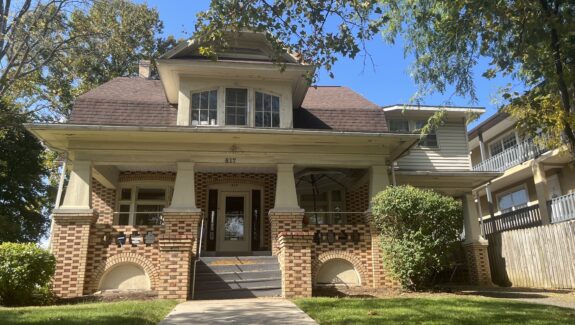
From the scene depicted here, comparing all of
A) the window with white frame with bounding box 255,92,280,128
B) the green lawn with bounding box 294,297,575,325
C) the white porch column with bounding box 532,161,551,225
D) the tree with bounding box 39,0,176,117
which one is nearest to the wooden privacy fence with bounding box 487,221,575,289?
the white porch column with bounding box 532,161,551,225

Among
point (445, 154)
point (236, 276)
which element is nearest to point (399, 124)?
point (445, 154)

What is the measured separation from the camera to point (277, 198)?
11773 mm

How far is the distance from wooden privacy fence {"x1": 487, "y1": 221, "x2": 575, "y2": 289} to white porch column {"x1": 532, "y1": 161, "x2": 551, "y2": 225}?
2.72 metres

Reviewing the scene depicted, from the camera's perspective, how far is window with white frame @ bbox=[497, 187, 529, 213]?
826 inches

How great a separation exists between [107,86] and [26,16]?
21.1ft

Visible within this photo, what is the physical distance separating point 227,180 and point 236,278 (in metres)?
4.41

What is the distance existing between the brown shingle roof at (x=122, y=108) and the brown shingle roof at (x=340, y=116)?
3802 millimetres

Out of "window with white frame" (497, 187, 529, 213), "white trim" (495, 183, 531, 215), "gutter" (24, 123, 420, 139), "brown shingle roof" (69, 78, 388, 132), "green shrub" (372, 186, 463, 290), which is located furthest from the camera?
"window with white frame" (497, 187, 529, 213)

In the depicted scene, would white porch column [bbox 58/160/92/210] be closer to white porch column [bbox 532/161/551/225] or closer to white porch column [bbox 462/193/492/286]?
white porch column [bbox 462/193/492/286]

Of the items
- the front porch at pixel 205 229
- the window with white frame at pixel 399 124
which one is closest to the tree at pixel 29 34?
the front porch at pixel 205 229

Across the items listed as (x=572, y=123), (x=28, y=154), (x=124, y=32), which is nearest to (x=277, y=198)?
(x=572, y=123)

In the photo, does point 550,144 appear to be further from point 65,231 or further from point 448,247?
point 65,231

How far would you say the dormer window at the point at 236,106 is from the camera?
12930mm

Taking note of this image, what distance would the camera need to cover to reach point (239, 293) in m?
10.0
